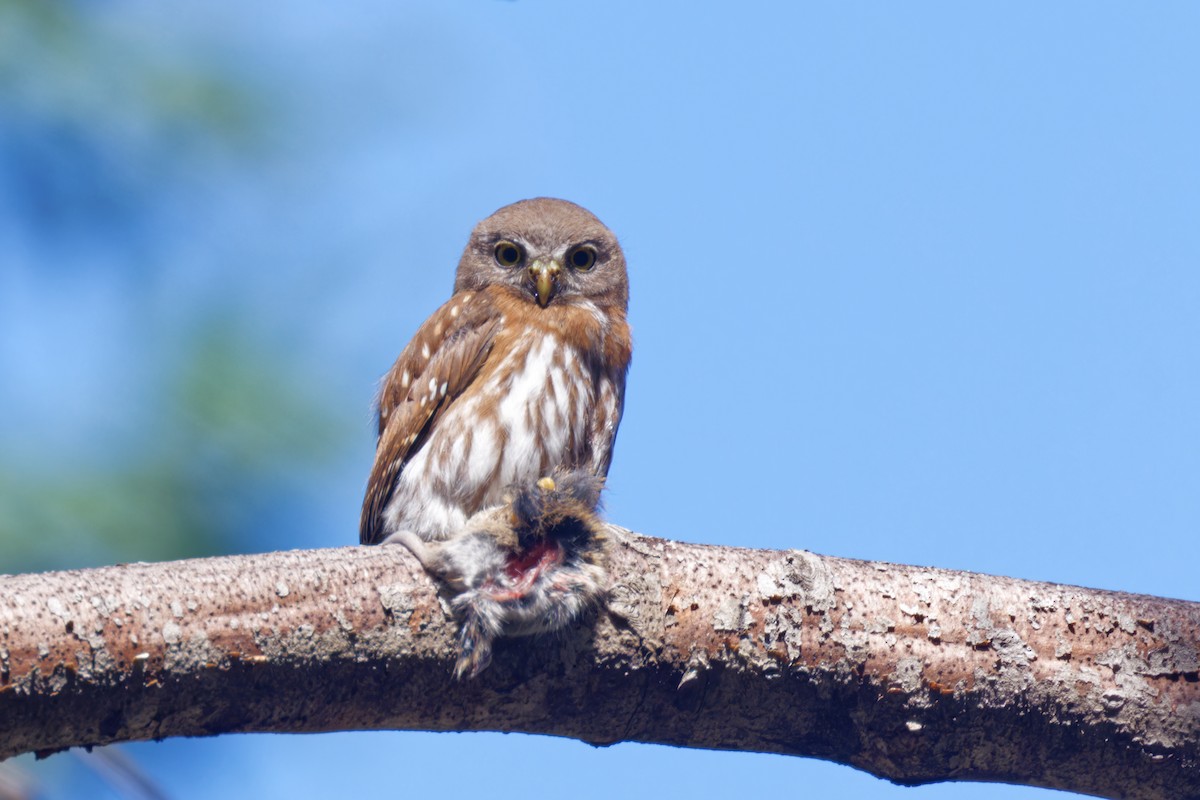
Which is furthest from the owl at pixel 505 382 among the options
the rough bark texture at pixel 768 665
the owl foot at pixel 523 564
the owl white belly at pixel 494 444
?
the rough bark texture at pixel 768 665

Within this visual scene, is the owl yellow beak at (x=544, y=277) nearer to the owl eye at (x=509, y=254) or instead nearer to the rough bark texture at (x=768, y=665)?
the owl eye at (x=509, y=254)

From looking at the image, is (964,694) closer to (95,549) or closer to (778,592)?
(778,592)

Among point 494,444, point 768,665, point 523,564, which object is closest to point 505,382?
point 494,444

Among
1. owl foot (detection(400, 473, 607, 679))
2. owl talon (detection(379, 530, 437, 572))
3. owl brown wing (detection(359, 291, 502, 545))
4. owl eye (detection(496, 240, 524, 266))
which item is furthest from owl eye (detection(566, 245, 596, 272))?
owl talon (detection(379, 530, 437, 572))

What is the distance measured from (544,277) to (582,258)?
0.28m

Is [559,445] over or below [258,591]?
over

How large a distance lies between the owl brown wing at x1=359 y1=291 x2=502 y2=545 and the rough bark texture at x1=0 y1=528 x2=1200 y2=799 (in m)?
1.48

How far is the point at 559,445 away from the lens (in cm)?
415

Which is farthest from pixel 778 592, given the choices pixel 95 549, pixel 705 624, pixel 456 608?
pixel 95 549

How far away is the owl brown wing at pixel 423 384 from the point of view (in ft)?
13.7

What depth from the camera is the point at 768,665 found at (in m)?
2.68

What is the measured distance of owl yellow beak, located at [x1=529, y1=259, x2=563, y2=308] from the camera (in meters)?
4.61

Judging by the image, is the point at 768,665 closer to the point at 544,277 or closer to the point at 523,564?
the point at 523,564

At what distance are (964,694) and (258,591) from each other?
4.65ft
